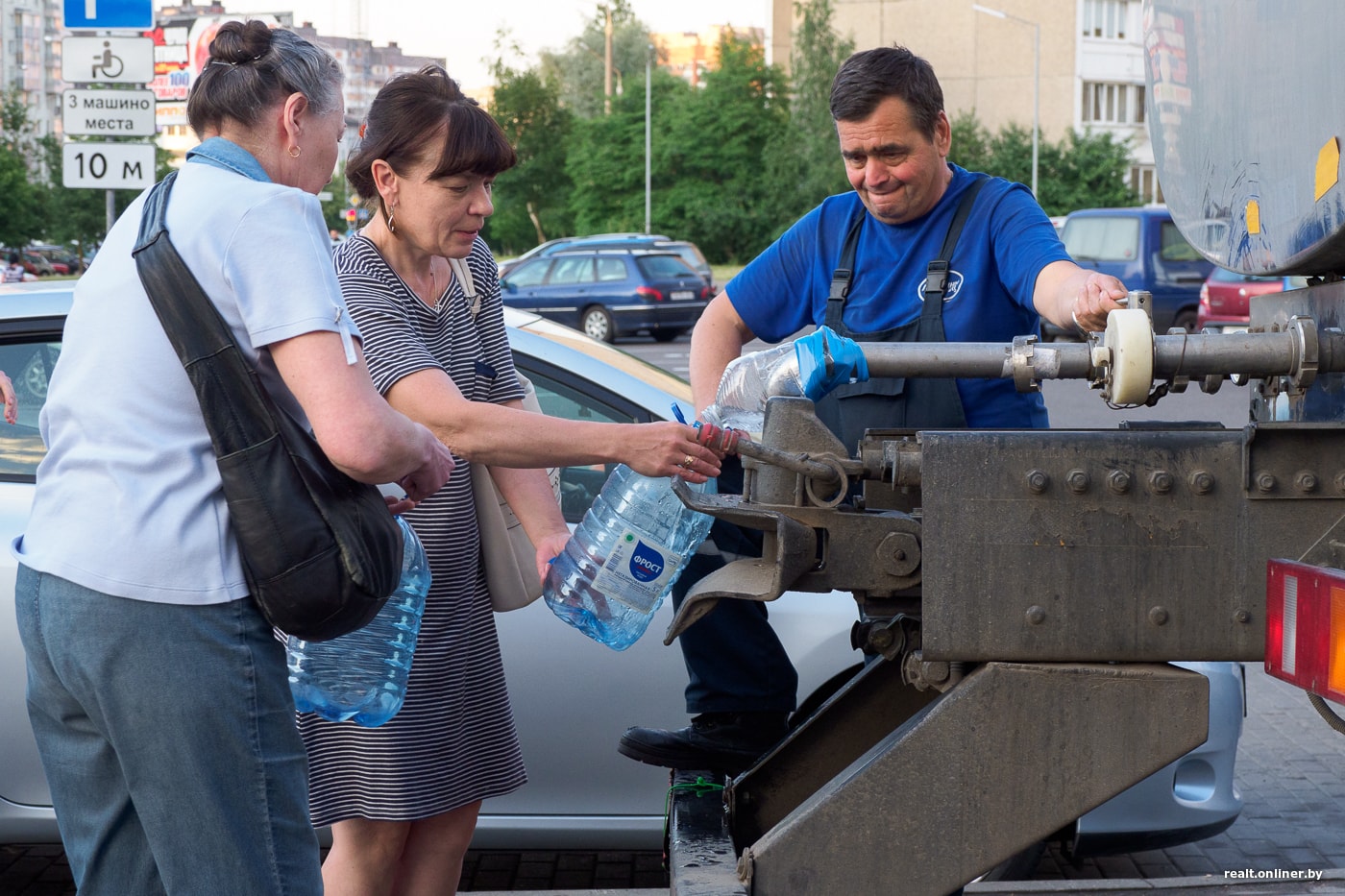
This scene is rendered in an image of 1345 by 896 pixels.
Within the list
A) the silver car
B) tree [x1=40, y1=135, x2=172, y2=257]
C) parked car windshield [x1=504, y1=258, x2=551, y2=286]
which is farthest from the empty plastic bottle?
tree [x1=40, y1=135, x2=172, y2=257]

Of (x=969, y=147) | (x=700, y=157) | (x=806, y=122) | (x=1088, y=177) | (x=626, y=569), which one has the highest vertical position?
(x=806, y=122)

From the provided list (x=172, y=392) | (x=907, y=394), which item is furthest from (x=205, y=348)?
(x=907, y=394)

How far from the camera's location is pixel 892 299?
3016 millimetres

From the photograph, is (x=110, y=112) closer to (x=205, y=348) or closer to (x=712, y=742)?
(x=712, y=742)

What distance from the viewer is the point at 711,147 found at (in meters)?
62.5

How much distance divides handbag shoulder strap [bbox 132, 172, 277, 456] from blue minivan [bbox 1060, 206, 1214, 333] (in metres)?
20.4

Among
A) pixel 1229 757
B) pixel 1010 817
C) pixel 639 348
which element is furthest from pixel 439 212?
pixel 639 348

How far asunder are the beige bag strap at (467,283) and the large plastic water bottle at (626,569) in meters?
0.51

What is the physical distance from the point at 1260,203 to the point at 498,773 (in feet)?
6.04

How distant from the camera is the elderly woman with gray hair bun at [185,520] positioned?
208 centimetres

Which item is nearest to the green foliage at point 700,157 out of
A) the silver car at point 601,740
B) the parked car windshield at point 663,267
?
the parked car windshield at point 663,267

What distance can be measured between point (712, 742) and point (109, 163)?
8.76 metres

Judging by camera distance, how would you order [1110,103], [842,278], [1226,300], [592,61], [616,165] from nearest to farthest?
[842,278]
[1226,300]
[1110,103]
[616,165]
[592,61]

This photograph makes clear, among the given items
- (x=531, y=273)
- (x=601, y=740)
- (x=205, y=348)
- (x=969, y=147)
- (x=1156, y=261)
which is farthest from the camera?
(x=969, y=147)
